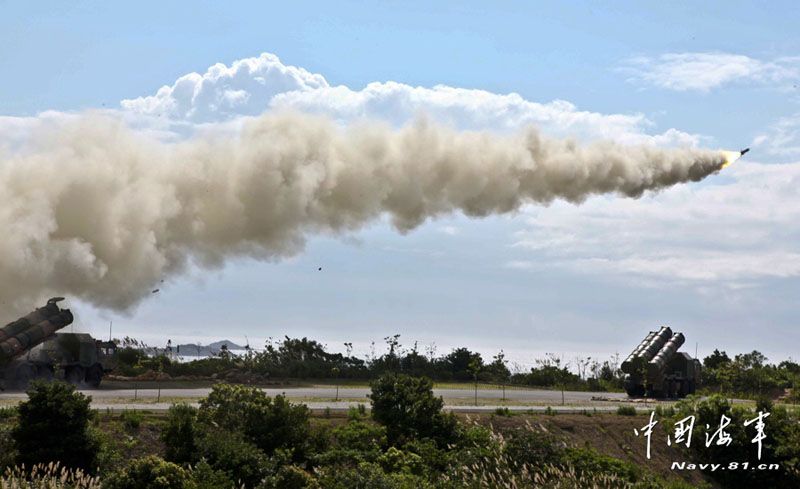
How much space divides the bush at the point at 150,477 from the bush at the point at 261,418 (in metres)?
8.44

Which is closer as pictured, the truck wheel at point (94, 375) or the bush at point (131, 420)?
the bush at point (131, 420)

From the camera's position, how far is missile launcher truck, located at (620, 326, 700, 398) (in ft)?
219

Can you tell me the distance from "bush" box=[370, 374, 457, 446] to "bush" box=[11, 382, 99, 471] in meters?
10.6

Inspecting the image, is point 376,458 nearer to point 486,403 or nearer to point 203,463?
point 203,463

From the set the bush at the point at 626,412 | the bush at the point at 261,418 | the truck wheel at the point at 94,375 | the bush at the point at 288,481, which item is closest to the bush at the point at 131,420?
the bush at the point at 261,418

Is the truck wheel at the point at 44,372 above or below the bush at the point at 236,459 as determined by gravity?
above

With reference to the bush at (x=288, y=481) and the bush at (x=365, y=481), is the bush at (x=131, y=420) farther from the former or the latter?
the bush at (x=288, y=481)

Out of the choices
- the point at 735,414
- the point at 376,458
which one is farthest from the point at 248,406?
the point at 735,414

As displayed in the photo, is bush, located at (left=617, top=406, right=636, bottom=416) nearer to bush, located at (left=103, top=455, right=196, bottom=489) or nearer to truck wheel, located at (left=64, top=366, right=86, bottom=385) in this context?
bush, located at (left=103, top=455, right=196, bottom=489)

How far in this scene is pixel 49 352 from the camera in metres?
60.5

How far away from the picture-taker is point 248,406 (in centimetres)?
3781

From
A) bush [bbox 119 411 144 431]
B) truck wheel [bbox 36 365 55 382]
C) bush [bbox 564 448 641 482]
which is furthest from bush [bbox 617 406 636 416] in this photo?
truck wheel [bbox 36 365 55 382]

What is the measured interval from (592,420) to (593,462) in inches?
378

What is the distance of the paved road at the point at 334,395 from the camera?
170 ft
